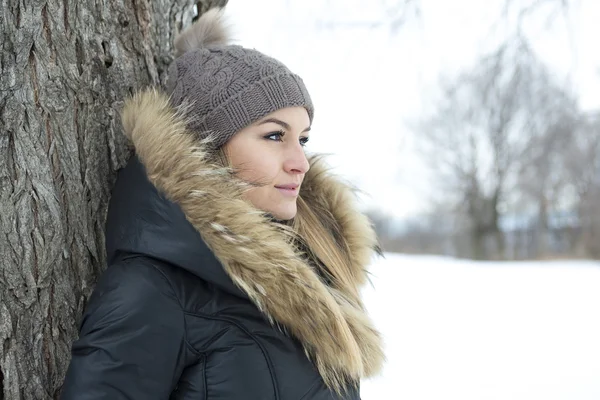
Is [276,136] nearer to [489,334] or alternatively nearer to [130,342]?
[130,342]

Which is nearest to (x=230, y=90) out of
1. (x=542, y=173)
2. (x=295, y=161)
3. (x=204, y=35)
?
(x=295, y=161)

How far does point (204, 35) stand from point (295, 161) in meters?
0.63

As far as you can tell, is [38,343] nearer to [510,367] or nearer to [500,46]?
[500,46]

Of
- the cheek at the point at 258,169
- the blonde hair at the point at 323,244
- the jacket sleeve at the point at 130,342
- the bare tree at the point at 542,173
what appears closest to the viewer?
the jacket sleeve at the point at 130,342

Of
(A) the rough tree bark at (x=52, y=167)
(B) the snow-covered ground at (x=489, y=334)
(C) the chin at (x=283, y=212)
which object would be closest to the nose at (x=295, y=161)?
(C) the chin at (x=283, y=212)

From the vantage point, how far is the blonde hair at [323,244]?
2006 millimetres

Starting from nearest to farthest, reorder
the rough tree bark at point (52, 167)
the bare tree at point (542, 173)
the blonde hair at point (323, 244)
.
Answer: the rough tree bark at point (52, 167) → the blonde hair at point (323, 244) → the bare tree at point (542, 173)

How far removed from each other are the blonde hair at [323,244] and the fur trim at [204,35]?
0.65 meters

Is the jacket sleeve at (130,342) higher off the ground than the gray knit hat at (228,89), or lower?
lower

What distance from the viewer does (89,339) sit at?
1.41 m

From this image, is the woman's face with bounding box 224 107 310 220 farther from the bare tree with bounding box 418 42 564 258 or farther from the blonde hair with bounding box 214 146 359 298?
the bare tree with bounding box 418 42 564 258

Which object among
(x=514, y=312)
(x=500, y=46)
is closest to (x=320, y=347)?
(x=500, y=46)

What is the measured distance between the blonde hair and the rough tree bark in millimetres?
623

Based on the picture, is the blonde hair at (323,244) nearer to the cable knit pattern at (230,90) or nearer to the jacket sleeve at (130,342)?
the cable knit pattern at (230,90)
